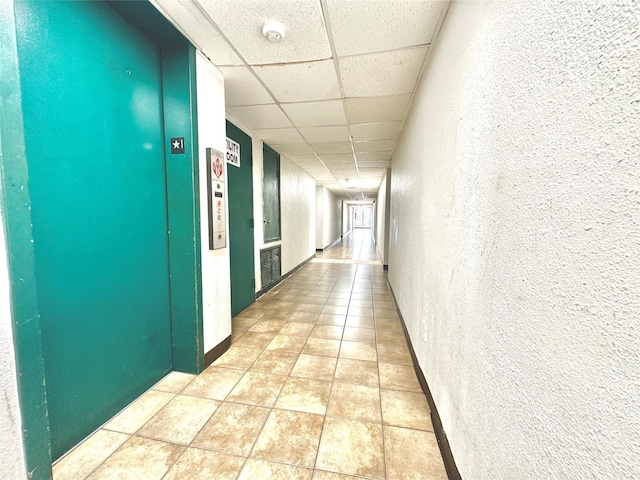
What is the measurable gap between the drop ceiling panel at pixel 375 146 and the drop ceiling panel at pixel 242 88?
6.58 ft

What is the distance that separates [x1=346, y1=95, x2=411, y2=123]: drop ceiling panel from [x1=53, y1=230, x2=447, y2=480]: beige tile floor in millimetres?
2597

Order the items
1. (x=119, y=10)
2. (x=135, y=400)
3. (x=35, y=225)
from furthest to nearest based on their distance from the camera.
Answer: (x=135, y=400), (x=119, y=10), (x=35, y=225)

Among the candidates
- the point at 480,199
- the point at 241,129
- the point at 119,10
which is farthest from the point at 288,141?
the point at 480,199

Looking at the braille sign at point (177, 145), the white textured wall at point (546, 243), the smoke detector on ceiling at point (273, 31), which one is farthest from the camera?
the braille sign at point (177, 145)

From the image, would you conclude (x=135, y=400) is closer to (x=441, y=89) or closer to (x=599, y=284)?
(x=599, y=284)

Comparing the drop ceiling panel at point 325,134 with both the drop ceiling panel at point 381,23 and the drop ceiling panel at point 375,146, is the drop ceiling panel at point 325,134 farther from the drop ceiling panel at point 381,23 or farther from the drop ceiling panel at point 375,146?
the drop ceiling panel at point 381,23

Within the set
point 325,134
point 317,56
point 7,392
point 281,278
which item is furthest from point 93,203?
point 281,278

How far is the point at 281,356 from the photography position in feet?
7.75

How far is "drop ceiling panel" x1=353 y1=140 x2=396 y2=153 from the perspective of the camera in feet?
13.6

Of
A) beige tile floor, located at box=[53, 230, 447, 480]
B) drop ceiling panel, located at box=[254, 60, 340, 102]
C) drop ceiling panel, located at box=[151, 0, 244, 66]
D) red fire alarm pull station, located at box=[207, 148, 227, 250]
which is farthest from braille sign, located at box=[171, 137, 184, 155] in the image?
beige tile floor, located at box=[53, 230, 447, 480]

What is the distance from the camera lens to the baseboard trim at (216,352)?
2.17 metres

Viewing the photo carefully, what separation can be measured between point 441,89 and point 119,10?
2.12m

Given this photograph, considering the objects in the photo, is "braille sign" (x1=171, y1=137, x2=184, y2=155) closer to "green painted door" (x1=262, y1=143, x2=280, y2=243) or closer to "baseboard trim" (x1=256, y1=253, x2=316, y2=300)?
"green painted door" (x1=262, y1=143, x2=280, y2=243)

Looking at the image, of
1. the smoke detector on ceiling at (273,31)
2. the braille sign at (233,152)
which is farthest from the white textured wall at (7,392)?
the braille sign at (233,152)
